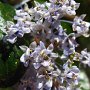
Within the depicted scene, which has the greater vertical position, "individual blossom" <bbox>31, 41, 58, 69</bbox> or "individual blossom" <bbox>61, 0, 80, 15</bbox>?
"individual blossom" <bbox>61, 0, 80, 15</bbox>

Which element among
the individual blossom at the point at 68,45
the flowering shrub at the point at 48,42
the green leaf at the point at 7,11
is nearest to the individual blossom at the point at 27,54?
the flowering shrub at the point at 48,42

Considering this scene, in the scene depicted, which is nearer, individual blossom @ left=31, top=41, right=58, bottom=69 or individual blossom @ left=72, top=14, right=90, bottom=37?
individual blossom @ left=31, top=41, right=58, bottom=69

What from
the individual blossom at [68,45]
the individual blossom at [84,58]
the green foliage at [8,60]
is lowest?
the individual blossom at [84,58]

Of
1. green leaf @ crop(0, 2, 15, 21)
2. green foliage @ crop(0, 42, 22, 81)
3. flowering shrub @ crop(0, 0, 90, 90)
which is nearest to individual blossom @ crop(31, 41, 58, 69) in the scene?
flowering shrub @ crop(0, 0, 90, 90)

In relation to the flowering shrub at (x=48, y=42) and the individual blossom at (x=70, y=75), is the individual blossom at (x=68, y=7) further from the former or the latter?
the individual blossom at (x=70, y=75)

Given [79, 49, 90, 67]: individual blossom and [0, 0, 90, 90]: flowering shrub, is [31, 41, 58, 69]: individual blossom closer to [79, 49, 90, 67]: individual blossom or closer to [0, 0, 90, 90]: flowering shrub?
[0, 0, 90, 90]: flowering shrub

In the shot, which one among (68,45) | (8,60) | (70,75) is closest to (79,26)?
(68,45)

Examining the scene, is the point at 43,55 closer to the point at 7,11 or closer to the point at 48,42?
the point at 48,42

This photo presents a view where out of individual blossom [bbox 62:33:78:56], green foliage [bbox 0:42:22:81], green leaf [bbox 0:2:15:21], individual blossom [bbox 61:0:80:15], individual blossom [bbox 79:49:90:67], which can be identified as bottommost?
individual blossom [bbox 79:49:90:67]
